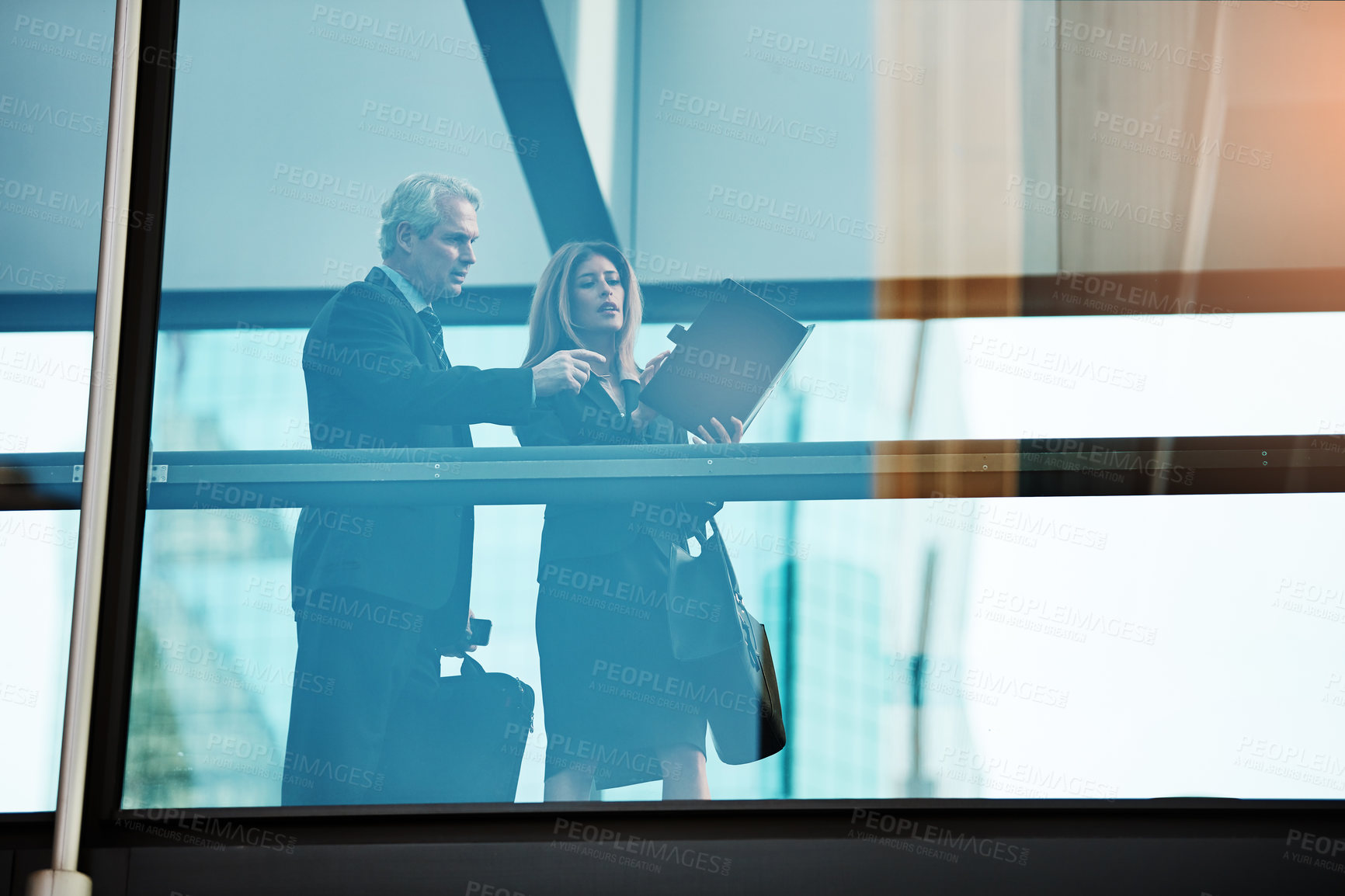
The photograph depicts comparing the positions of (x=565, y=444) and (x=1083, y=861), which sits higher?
(x=565, y=444)

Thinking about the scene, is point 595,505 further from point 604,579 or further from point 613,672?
point 613,672

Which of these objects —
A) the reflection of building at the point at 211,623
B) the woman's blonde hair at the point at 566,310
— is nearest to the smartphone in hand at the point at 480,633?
the reflection of building at the point at 211,623

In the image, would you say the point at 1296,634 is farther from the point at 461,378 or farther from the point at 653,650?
the point at 461,378

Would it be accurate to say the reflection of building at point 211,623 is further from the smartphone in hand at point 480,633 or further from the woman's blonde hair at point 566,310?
the woman's blonde hair at point 566,310

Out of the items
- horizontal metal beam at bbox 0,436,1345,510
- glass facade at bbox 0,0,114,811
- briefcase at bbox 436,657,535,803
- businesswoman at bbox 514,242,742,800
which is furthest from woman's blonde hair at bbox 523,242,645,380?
glass facade at bbox 0,0,114,811

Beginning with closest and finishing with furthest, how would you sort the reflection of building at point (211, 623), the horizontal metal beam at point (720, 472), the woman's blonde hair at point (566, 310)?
the reflection of building at point (211, 623) → the horizontal metal beam at point (720, 472) → the woman's blonde hair at point (566, 310)

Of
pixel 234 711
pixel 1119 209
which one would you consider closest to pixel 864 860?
Answer: pixel 234 711

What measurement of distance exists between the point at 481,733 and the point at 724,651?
1.31ft

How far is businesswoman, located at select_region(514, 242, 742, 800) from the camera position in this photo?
1.60 meters

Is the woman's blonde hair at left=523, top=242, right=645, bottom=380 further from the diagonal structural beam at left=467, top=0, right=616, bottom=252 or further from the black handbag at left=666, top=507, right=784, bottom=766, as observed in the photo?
the black handbag at left=666, top=507, right=784, bottom=766

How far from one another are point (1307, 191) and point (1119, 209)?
35cm

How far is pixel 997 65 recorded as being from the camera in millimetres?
2037

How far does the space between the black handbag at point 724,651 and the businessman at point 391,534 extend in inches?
13.7

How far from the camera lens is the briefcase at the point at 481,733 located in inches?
61.6
